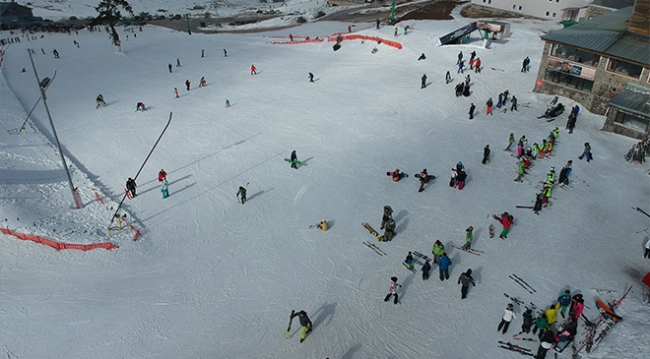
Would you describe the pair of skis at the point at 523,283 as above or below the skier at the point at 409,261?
below

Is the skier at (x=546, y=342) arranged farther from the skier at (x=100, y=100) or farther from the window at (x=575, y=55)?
the skier at (x=100, y=100)

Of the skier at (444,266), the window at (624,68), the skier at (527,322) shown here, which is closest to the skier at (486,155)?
the skier at (444,266)

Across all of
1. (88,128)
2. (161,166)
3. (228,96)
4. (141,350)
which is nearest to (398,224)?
(141,350)

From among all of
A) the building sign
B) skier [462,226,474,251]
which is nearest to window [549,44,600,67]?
the building sign

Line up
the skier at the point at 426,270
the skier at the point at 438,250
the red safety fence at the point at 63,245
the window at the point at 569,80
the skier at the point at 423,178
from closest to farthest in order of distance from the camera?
the skier at the point at 426,270, the skier at the point at 438,250, the red safety fence at the point at 63,245, the skier at the point at 423,178, the window at the point at 569,80

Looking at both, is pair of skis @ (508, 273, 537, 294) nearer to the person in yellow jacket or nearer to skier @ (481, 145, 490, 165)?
the person in yellow jacket

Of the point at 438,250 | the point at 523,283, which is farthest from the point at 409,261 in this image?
the point at 523,283

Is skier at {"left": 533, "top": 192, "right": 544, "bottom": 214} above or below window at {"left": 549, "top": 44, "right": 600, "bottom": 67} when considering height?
below
